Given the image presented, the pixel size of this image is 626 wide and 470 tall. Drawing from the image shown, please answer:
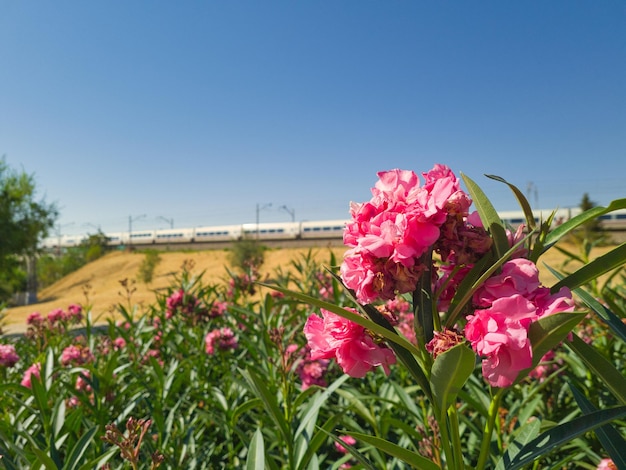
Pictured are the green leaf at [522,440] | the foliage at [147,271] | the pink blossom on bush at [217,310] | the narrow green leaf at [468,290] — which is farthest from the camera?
the foliage at [147,271]

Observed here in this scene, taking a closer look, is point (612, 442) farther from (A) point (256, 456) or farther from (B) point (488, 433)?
(A) point (256, 456)

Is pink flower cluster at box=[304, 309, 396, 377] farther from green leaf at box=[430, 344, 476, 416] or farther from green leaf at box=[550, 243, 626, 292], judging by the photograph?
green leaf at box=[550, 243, 626, 292]

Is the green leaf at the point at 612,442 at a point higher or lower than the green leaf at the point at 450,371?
lower

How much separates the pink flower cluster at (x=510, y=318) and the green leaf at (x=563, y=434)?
0.22m

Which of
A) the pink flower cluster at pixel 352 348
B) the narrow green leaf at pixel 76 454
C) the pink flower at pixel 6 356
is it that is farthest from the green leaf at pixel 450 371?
the pink flower at pixel 6 356

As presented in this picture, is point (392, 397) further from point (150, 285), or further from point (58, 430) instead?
point (150, 285)

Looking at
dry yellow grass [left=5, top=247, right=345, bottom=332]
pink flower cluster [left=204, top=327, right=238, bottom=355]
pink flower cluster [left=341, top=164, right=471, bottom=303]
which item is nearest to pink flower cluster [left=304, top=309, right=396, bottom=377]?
pink flower cluster [left=341, top=164, right=471, bottom=303]

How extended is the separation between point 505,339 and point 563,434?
32cm

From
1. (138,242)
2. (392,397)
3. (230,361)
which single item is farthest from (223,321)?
(138,242)

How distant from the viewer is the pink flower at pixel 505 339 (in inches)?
24.9

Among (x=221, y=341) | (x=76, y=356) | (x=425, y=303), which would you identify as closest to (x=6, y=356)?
(x=76, y=356)

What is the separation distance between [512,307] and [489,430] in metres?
0.32

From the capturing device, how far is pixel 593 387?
74.3 inches

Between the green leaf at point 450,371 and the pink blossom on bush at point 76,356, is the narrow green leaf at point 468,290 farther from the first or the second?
the pink blossom on bush at point 76,356
